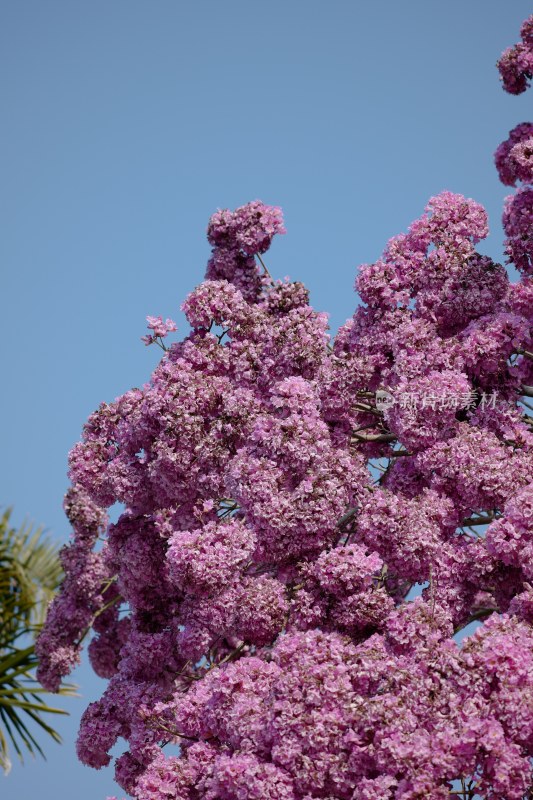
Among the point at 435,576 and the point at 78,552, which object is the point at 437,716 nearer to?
the point at 435,576

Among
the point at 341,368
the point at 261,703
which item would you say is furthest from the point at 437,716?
the point at 341,368

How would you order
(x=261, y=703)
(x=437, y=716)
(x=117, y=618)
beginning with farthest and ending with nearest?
1. (x=117, y=618)
2. (x=261, y=703)
3. (x=437, y=716)

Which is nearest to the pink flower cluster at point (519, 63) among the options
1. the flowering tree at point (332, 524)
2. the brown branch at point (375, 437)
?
the flowering tree at point (332, 524)

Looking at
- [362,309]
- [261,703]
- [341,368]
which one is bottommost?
[261,703]

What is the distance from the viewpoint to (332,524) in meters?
9.12

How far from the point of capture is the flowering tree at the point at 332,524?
7.57 meters

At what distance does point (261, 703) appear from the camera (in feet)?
26.8

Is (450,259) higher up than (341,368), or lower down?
higher up

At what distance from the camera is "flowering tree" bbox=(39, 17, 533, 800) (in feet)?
24.8

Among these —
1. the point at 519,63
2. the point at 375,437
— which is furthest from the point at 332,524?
the point at 519,63

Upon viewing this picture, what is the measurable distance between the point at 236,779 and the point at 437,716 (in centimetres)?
144

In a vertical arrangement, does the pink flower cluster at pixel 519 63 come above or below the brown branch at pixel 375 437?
above

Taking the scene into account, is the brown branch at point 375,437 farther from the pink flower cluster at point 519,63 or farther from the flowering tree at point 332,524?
the pink flower cluster at point 519,63

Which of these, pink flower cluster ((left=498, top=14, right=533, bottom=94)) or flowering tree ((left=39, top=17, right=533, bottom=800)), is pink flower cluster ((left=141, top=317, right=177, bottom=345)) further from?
pink flower cluster ((left=498, top=14, right=533, bottom=94))
